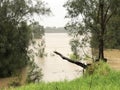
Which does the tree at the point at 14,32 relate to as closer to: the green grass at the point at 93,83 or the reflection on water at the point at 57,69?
the reflection on water at the point at 57,69

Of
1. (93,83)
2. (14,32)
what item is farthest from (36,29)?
(93,83)

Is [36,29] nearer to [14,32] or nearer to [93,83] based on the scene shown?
[14,32]

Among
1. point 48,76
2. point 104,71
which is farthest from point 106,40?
point 104,71

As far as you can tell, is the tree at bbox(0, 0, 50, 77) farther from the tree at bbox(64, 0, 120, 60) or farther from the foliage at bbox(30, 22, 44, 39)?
the tree at bbox(64, 0, 120, 60)

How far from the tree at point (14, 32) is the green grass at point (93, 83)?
14.6m

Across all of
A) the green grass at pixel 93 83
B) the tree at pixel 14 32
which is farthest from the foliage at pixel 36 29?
the green grass at pixel 93 83

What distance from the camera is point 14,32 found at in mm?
30406

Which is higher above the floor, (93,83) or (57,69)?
(93,83)

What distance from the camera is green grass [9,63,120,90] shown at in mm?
10305

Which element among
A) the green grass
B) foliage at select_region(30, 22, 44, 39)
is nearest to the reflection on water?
the green grass

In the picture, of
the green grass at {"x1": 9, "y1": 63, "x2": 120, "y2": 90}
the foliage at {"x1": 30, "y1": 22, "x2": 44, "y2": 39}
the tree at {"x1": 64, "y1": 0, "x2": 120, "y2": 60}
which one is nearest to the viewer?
the green grass at {"x1": 9, "y1": 63, "x2": 120, "y2": 90}

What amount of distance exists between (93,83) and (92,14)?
565 inches

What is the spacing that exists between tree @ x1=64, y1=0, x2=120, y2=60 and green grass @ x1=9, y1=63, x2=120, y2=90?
1005 centimetres

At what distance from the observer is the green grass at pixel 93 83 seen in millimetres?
10305
